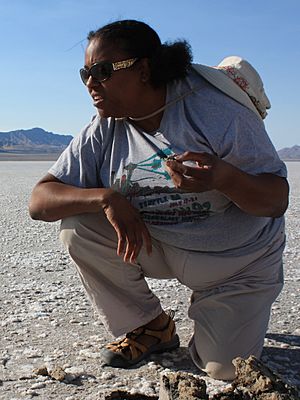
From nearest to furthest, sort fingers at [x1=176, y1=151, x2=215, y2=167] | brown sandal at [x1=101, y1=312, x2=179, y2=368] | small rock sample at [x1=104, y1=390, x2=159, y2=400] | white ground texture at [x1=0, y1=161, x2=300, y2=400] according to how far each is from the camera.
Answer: small rock sample at [x1=104, y1=390, x2=159, y2=400] < fingers at [x1=176, y1=151, x2=215, y2=167] < white ground texture at [x1=0, y1=161, x2=300, y2=400] < brown sandal at [x1=101, y1=312, x2=179, y2=368]

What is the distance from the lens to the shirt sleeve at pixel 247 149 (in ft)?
10.6

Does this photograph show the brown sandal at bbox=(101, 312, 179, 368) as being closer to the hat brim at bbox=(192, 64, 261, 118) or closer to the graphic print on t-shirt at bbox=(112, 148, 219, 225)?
the graphic print on t-shirt at bbox=(112, 148, 219, 225)

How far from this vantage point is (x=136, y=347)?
362cm

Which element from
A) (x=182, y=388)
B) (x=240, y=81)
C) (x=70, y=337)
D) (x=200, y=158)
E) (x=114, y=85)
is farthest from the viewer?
(x=70, y=337)

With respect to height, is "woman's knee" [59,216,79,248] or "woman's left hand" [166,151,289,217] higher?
"woman's left hand" [166,151,289,217]

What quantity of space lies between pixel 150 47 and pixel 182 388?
1.71 meters

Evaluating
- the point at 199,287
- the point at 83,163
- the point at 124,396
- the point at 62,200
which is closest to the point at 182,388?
the point at 124,396

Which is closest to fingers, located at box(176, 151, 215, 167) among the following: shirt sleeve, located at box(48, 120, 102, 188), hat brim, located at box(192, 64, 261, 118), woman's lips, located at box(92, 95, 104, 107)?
hat brim, located at box(192, 64, 261, 118)

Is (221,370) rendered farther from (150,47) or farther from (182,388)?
(150,47)

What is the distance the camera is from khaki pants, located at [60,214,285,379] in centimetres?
341

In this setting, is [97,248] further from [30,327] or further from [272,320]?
[272,320]

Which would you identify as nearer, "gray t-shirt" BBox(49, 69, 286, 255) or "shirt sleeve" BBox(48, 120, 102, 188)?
"gray t-shirt" BBox(49, 69, 286, 255)

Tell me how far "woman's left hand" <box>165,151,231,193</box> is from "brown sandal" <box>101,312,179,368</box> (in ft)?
3.20

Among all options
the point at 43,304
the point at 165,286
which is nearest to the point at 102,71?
the point at 43,304
